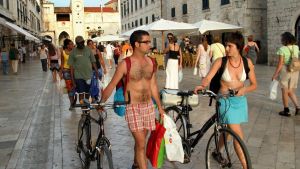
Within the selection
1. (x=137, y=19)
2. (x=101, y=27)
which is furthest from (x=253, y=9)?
(x=101, y=27)

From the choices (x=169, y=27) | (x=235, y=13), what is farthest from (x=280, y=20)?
A: (x=169, y=27)

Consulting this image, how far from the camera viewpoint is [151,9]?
3988 centimetres

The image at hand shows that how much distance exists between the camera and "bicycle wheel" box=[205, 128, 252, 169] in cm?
361

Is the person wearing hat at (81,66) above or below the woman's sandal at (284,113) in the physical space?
above

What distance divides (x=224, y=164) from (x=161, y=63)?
1661 cm

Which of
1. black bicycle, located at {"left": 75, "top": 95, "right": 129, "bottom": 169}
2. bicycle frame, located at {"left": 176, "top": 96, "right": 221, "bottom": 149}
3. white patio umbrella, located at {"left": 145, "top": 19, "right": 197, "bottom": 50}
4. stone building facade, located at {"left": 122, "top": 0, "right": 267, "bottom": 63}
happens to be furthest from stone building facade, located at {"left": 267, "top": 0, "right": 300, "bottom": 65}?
black bicycle, located at {"left": 75, "top": 95, "right": 129, "bottom": 169}

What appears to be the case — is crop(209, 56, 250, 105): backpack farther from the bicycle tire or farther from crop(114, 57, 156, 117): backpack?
the bicycle tire

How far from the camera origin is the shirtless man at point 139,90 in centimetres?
365

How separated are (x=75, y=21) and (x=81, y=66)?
73.7 metres

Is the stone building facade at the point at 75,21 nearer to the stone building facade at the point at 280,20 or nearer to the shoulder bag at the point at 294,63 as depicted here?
the stone building facade at the point at 280,20

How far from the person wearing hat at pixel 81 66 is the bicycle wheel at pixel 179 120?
3.19m

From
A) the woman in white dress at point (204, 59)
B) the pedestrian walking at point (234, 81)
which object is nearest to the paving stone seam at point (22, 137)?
the pedestrian walking at point (234, 81)

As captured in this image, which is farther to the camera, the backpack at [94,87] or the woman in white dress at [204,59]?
the woman in white dress at [204,59]

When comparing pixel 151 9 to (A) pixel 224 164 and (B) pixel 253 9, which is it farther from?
(A) pixel 224 164
